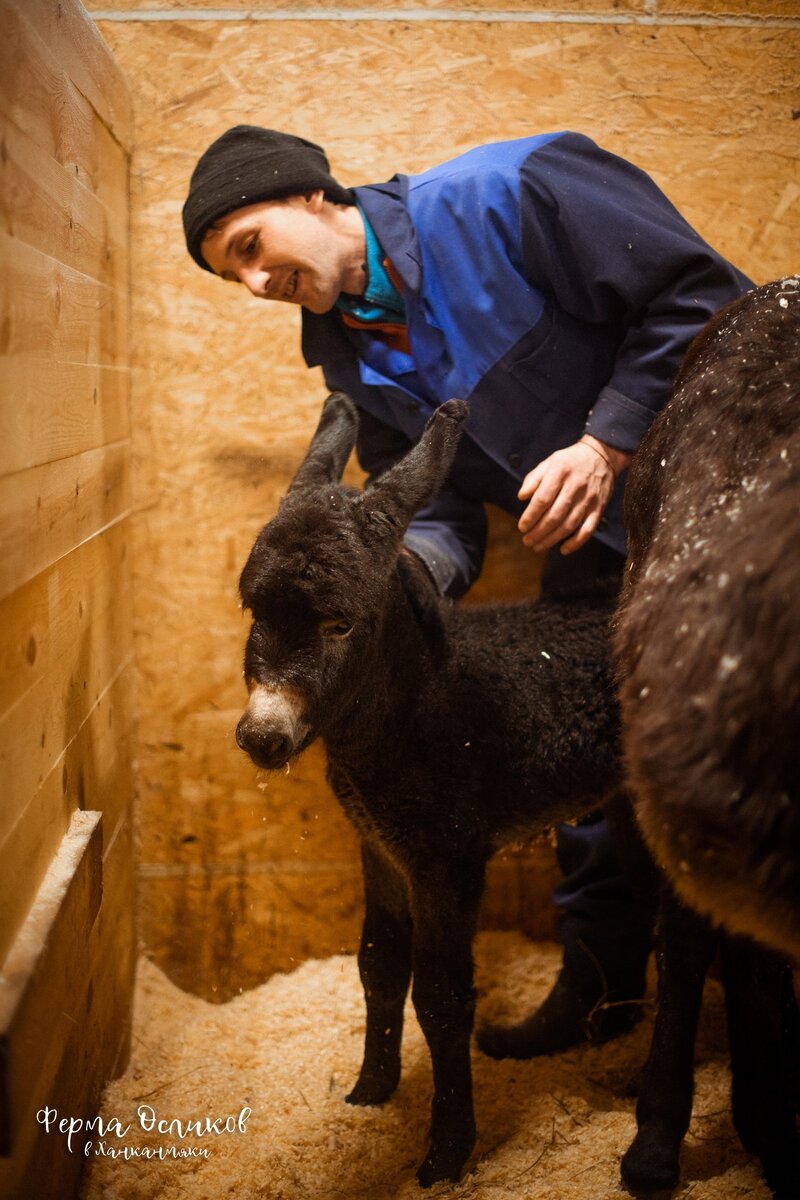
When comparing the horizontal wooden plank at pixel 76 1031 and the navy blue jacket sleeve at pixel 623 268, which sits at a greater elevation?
the navy blue jacket sleeve at pixel 623 268

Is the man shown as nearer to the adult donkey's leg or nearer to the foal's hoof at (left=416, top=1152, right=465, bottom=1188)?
the foal's hoof at (left=416, top=1152, right=465, bottom=1188)

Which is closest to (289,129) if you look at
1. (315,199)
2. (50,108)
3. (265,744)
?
(315,199)

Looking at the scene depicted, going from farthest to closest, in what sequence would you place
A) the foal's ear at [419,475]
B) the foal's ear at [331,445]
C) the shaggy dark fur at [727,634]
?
the foal's ear at [331,445], the foal's ear at [419,475], the shaggy dark fur at [727,634]

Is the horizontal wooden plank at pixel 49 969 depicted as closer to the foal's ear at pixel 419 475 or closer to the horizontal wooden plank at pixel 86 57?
the foal's ear at pixel 419 475

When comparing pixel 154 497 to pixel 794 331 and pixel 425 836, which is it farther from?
pixel 794 331

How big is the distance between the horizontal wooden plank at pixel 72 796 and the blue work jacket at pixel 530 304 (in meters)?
1.00

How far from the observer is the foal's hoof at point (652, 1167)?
2246 millimetres

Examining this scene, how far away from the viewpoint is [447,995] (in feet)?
7.65

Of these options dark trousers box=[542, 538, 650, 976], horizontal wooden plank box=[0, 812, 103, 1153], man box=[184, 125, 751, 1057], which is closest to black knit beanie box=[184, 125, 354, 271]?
man box=[184, 125, 751, 1057]

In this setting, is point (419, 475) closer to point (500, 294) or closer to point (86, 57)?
point (500, 294)

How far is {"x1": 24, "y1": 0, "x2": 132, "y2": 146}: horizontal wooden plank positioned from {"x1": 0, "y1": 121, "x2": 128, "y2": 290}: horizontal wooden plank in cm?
12

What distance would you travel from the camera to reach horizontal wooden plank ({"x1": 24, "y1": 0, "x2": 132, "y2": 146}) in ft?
6.58

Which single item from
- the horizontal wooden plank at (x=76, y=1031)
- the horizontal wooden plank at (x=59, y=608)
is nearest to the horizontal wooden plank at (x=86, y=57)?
the horizontal wooden plank at (x=59, y=608)

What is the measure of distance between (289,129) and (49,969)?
7.85ft
